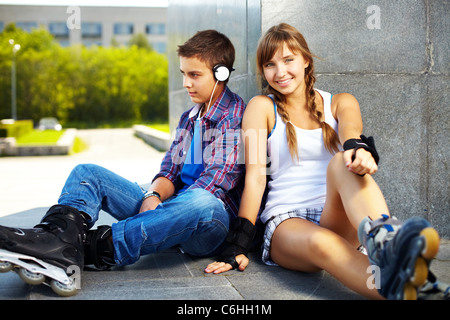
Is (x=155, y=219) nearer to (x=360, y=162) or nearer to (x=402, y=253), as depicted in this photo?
(x=360, y=162)

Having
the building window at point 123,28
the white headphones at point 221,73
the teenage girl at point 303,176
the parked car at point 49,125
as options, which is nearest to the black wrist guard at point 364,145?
the teenage girl at point 303,176

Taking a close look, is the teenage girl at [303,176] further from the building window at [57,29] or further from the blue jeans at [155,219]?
the building window at [57,29]

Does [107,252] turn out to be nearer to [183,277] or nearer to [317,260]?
[183,277]

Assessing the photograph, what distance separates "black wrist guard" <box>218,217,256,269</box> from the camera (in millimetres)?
2734

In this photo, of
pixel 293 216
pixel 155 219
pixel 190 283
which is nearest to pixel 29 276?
pixel 155 219

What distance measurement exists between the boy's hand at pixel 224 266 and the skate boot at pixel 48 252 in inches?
26.1

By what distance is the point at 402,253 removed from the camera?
6.12 ft

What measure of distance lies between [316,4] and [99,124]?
37808mm

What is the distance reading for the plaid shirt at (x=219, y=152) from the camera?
9.50ft

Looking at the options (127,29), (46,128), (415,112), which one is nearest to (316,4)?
(415,112)

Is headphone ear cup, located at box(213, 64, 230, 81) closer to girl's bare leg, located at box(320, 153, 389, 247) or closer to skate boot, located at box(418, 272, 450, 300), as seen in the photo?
girl's bare leg, located at box(320, 153, 389, 247)

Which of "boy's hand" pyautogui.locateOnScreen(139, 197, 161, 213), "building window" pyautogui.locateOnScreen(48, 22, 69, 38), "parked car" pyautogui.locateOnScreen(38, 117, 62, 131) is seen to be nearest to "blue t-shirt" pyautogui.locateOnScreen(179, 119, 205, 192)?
"boy's hand" pyautogui.locateOnScreen(139, 197, 161, 213)

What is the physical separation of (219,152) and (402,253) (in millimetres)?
1307
